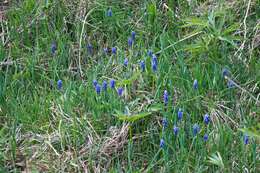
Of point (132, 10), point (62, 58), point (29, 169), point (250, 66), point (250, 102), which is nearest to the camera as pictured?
point (29, 169)

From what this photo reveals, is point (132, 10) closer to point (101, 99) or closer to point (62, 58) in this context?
point (62, 58)

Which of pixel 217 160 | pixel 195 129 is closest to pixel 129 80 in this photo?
pixel 195 129

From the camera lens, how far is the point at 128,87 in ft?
11.5

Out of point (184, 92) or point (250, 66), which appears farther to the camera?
point (250, 66)

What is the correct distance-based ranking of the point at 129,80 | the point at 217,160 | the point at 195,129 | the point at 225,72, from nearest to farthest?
the point at 217,160 → the point at 195,129 → the point at 129,80 → the point at 225,72

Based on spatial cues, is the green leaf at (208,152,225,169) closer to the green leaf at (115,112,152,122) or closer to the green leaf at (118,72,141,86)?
the green leaf at (115,112,152,122)

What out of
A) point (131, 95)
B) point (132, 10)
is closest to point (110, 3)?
point (132, 10)

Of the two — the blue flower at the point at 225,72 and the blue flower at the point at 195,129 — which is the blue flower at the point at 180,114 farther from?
the blue flower at the point at 225,72

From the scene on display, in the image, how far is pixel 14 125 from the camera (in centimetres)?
334

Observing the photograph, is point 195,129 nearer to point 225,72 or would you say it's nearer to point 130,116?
point 130,116

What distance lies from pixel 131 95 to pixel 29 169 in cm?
65

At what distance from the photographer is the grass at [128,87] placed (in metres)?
3.13

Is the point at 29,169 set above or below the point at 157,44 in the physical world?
below

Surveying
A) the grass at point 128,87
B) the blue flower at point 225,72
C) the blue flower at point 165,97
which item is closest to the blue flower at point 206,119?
the grass at point 128,87
